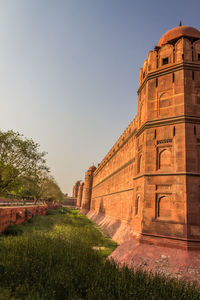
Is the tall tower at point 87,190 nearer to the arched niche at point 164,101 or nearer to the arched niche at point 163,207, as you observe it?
the arched niche at point 163,207

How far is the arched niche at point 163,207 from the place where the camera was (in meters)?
8.54

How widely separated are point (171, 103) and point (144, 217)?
18.6 ft

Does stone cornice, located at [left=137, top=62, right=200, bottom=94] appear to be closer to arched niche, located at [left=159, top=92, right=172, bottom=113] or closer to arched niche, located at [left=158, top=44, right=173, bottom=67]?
arched niche, located at [left=158, top=44, right=173, bottom=67]

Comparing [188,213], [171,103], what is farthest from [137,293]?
[171,103]

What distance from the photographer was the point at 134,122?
1800 centimetres

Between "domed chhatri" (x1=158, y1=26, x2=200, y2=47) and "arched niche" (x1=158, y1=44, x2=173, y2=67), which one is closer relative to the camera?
"arched niche" (x1=158, y1=44, x2=173, y2=67)

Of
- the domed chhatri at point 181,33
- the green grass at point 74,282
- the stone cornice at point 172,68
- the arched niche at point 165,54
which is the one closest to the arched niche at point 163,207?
the green grass at point 74,282

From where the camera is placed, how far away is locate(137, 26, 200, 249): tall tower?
8.13 metres

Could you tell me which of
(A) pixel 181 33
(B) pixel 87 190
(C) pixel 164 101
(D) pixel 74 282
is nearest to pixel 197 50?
(A) pixel 181 33

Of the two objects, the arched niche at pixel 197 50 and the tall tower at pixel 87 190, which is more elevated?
the arched niche at pixel 197 50

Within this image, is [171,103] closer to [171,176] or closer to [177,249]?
[171,176]

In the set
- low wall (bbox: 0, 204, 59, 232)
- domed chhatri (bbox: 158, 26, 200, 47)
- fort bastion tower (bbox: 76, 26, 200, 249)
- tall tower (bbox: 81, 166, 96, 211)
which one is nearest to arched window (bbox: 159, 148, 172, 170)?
fort bastion tower (bbox: 76, 26, 200, 249)

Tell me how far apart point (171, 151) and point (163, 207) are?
2601 millimetres

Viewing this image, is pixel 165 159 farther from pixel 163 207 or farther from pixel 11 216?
pixel 11 216
